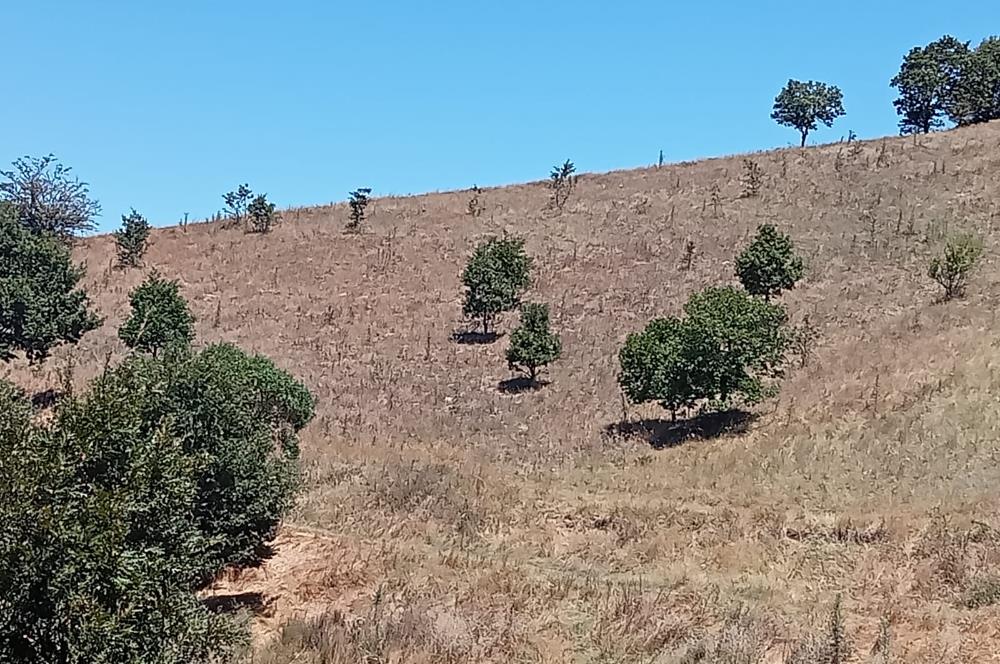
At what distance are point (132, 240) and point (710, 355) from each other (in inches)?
1343

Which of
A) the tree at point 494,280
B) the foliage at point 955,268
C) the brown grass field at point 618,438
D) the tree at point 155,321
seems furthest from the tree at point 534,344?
the foliage at point 955,268

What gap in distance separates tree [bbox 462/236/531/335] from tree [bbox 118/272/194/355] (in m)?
12.6

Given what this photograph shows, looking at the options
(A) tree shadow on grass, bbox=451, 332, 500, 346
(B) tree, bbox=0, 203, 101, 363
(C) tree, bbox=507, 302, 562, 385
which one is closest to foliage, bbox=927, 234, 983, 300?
(C) tree, bbox=507, 302, 562, 385

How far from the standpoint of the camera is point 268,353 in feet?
123

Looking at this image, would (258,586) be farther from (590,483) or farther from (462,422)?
(462,422)

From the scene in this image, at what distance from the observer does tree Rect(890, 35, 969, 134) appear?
6575 centimetres

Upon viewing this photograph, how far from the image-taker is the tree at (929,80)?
65.8m

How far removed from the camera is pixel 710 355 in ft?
88.1

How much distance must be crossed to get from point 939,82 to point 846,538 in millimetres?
60200

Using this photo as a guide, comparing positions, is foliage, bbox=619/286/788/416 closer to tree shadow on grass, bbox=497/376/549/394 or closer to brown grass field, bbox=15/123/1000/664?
brown grass field, bbox=15/123/1000/664

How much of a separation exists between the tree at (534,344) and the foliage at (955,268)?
50.3 feet

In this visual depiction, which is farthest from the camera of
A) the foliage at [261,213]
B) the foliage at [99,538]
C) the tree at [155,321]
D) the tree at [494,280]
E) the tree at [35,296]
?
the foliage at [261,213]

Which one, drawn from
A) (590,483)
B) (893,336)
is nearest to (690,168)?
(893,336)

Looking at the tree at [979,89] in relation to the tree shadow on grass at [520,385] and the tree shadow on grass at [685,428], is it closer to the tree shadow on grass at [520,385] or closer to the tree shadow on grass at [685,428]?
the tree shadow on grass at [520,385]
